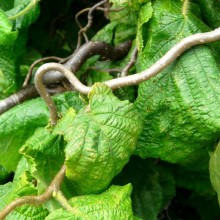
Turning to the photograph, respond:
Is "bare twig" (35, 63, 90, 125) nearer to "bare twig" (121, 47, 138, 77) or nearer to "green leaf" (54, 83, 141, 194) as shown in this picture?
"green leaf" (54, 83, 141, 194)

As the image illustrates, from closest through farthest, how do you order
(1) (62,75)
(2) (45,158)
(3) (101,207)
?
(3) (101,207) < (2) (45,158) < (1) (62,75)

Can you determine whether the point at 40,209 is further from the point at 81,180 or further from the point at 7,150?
the point at 7,150

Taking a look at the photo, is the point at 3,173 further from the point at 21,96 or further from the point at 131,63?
the point at 131,63

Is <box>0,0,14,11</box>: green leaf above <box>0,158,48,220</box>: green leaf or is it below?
above

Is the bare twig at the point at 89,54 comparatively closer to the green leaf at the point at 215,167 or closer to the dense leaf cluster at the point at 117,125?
the dense leaf cluster at the point at 117,125

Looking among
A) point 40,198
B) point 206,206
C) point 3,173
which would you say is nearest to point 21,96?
point 3,173

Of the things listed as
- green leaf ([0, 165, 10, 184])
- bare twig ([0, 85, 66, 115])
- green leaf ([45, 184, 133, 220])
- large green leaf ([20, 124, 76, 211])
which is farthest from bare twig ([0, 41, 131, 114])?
green leaf ([45, 184, 133, 220])

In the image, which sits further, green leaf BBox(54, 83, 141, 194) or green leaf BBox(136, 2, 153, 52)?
green leaf BBox(136, 2, 153, 52)
